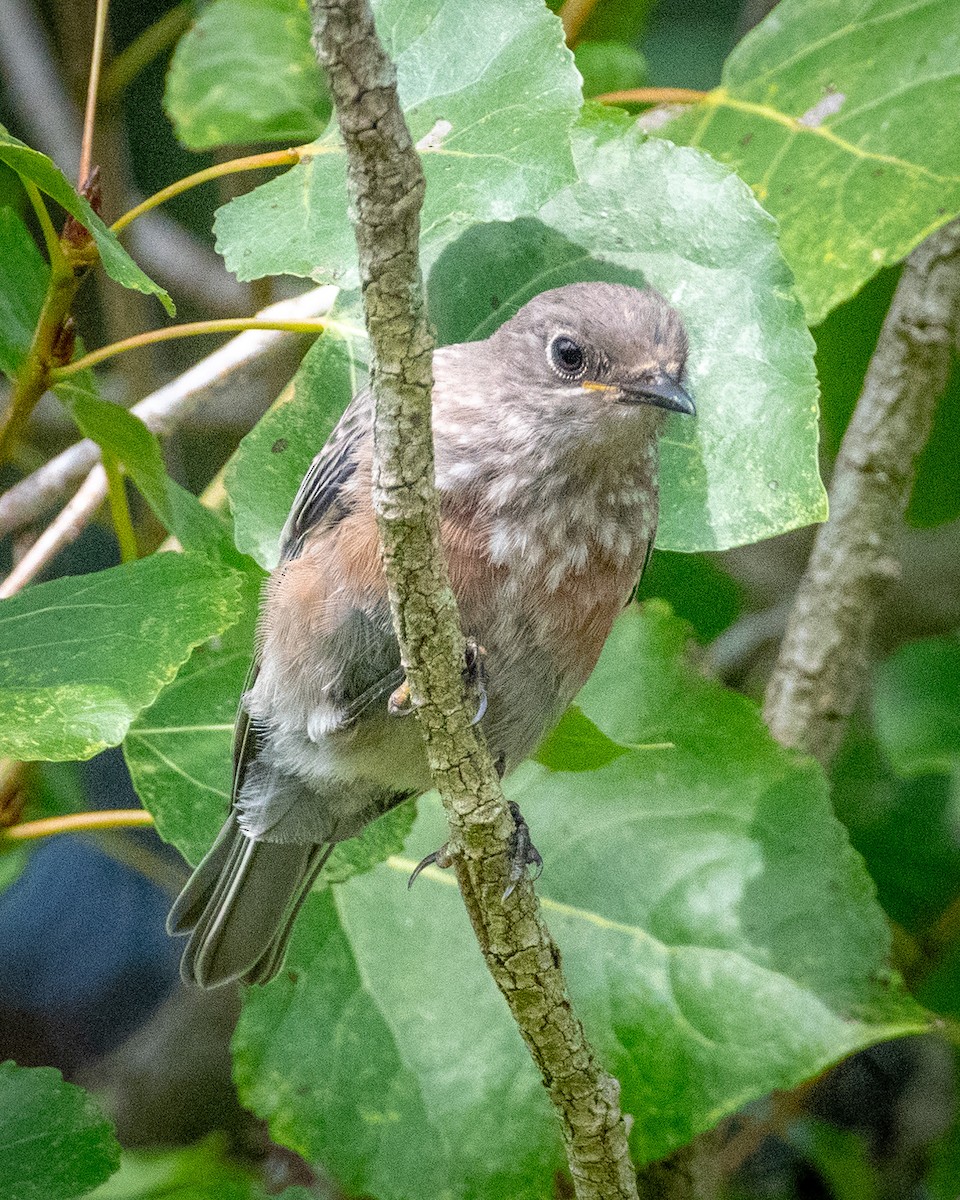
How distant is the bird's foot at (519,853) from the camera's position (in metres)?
2.39

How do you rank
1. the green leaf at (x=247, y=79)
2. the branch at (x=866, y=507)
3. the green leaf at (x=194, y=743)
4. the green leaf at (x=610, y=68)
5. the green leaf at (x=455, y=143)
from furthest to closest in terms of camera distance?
the green leaf at (x=610, y=68), the branch at (x=866, y=507), the green leaf at (x=247, y=79), the green leaf at (x=194, y=743), the green leaf at (x=455, y=143)

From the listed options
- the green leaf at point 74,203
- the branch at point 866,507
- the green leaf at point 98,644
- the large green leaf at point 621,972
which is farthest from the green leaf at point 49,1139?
the branch at point 866,507

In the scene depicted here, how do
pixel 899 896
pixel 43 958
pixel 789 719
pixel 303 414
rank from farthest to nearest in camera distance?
pixel 43 958 → pixel 899 896 → pixel 789 719 → pixel 303 414

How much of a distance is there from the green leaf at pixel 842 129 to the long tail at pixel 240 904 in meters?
1.94

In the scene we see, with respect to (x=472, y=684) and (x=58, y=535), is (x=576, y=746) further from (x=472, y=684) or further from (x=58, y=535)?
(x=58, y=535)

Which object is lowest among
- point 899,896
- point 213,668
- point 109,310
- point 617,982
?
point 899,896

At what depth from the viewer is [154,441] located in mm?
2846

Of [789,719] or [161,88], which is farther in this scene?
[161,88]

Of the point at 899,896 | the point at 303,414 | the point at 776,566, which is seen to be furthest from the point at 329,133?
the point at 776,566

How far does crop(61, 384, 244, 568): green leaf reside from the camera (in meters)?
2.76

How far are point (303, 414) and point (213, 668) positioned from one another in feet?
2.09

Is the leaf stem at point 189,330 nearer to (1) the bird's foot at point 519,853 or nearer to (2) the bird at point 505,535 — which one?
(2) the bird at point 505,535

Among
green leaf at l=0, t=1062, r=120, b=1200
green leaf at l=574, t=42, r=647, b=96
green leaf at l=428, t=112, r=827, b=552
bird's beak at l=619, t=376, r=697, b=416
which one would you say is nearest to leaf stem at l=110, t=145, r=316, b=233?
green leaf at l=428, t=112, r=827, b=552

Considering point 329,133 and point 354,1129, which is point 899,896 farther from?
point 329,133
